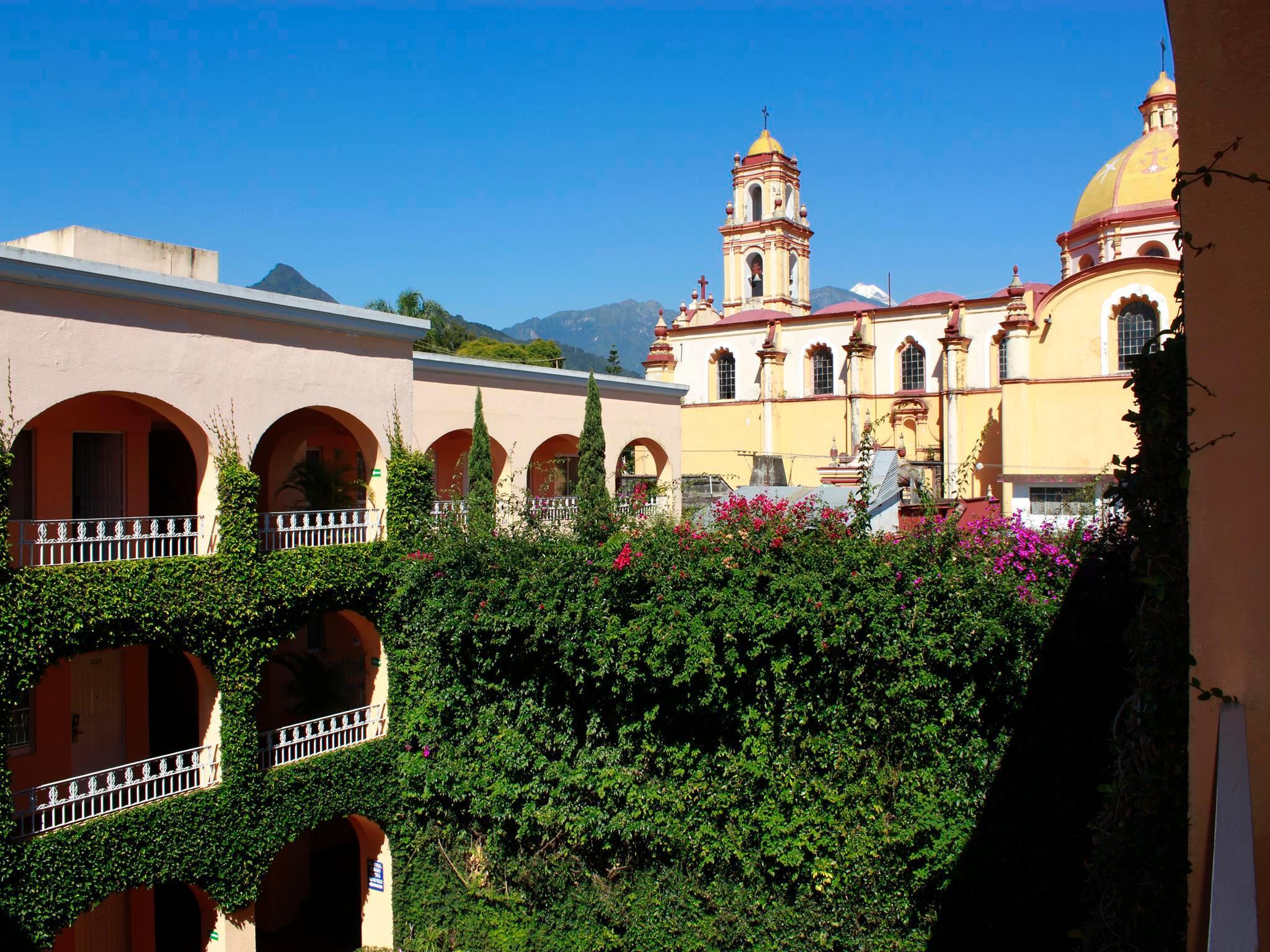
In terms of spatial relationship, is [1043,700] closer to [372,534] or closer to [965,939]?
[965,939]

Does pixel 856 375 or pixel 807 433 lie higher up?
Result: pixel 856 375

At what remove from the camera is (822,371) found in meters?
38.1

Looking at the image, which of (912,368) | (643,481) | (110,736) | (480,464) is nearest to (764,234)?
(912,368)

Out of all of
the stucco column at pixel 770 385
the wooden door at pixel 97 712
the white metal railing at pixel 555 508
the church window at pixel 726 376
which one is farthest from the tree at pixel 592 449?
the church window at pixel 726 376

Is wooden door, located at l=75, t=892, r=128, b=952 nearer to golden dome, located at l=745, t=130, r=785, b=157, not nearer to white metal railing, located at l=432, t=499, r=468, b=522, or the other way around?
white metal railing, located at l=432, t=499, r=468, b=522

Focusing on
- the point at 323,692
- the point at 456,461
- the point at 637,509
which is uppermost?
the point at 456,461

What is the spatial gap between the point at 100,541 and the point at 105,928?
280 inches

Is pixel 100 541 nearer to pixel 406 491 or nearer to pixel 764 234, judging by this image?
pixel 406 491

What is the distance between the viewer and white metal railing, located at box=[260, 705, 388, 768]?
13.7 m

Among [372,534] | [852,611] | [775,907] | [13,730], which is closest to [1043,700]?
[852,611]

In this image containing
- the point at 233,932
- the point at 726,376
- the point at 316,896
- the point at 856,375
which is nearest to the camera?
the point at 233,932

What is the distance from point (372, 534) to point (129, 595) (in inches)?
156

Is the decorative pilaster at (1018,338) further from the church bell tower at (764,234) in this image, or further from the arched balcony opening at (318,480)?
the arched balcony opening at (318,480)

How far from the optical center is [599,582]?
11.9 m
